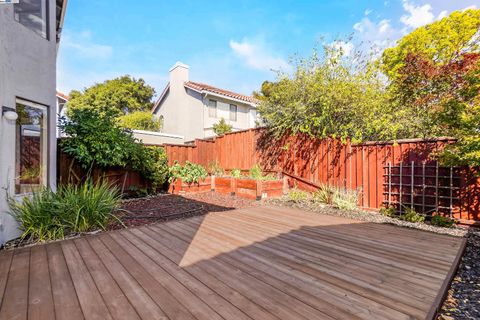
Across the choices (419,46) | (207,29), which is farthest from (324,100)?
(419,46)

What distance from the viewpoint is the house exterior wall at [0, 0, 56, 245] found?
11.2ft

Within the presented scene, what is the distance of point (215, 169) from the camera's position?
9570mm

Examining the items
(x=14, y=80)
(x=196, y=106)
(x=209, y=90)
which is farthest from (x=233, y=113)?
(x=14, y=80)

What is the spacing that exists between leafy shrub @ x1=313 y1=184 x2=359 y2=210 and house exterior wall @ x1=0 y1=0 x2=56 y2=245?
591cm

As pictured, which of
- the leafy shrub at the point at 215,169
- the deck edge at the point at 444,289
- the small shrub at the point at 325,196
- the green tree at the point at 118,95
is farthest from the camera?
the green tree at the point at 118,95

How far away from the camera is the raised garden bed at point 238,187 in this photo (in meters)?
6.83

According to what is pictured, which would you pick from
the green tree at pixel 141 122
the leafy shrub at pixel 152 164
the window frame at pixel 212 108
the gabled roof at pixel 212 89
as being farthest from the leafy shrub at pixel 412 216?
the green tree at pixel 141 122

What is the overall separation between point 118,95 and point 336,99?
63.6ft

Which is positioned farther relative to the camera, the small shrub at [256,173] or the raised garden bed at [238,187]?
the small shrub at [256,173]

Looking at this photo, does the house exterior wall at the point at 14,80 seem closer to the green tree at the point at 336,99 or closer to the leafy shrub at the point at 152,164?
the leafy shrub at the point at 152,164

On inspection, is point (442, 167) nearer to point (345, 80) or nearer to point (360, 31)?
point (345, 80)

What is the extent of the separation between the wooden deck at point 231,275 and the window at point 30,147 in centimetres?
136

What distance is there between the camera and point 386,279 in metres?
2.31

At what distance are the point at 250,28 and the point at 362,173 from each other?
6863mm
